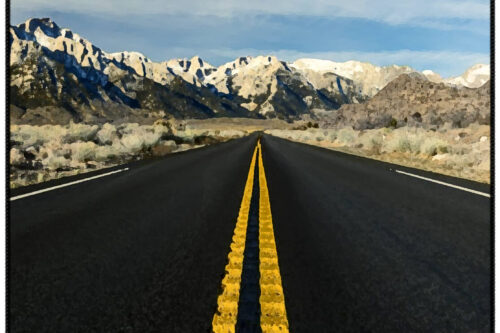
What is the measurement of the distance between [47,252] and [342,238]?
12.0ft

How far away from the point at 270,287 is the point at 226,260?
988 millimetres

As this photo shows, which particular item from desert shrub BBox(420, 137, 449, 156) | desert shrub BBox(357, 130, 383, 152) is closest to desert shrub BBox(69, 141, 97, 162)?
desert shrub BBox(420, 137, 449, 156)

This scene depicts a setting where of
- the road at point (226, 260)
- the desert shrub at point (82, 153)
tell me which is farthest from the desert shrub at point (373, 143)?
the road at point (226, 260)

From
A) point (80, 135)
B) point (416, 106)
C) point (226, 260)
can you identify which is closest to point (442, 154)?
point (226, 260)

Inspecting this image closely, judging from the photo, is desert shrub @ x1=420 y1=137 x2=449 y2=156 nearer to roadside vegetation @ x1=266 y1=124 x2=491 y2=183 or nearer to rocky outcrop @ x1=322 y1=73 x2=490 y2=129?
roadside vegetation @ x1=266 y1=124 x2=491 y2=183

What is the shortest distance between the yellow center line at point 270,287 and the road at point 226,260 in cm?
8

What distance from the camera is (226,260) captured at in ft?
16.6

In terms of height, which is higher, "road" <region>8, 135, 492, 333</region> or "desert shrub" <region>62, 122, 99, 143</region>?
"desert shrub" <region>62, 122, 99, 143</region>

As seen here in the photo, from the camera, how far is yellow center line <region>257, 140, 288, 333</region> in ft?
11.3

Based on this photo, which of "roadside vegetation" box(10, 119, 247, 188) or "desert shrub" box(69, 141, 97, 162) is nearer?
"roadside vegetation" box(10, 119, 247, 188)

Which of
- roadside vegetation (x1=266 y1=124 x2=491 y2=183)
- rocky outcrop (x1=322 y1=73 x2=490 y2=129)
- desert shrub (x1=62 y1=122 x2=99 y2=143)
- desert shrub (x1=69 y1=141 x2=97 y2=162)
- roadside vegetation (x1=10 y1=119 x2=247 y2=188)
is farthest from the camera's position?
rocky outcrop (x1=322 y1=73 x2=490 y2=129)

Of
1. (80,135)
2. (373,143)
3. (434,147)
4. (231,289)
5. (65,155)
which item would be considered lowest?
(231,289)

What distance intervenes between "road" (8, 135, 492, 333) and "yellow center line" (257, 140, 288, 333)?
8cm

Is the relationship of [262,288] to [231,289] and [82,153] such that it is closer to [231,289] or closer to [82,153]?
[231,289]
